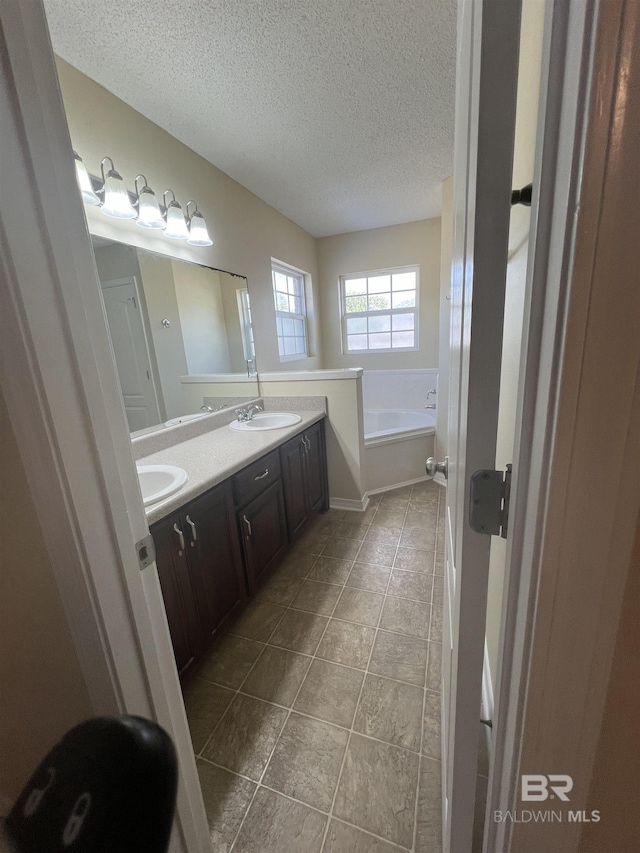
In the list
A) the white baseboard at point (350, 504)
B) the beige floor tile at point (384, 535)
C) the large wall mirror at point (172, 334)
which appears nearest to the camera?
the large wall mirror at point (172, 334)

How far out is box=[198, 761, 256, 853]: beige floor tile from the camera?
3.16 ft

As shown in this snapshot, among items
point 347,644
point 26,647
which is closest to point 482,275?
point 26,647

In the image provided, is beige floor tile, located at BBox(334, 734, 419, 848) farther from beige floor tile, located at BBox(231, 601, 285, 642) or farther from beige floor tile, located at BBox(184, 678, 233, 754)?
beige floor tile, located at BBox(231, 601, 285, 642)

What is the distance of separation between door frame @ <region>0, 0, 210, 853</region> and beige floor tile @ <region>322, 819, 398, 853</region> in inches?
29.4

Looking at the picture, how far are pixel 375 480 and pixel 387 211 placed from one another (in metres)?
2.75

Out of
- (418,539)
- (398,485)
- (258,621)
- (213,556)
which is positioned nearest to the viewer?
(213,556)

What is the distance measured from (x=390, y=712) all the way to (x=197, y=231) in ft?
8.68

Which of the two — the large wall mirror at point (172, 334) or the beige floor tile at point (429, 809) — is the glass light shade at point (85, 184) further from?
the beige floor tile at point (429, 809)

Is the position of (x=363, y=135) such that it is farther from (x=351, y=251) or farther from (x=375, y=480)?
(x=375, y=480)

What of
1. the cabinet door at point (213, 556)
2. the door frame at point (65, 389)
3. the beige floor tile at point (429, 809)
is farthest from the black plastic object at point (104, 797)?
the beige floor tile at point (429, 809)

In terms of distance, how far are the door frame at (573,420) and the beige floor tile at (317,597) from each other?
138cm

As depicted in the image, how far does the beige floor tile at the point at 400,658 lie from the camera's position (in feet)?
4.56

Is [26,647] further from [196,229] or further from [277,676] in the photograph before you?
[196,229]

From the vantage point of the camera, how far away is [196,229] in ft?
6.66
